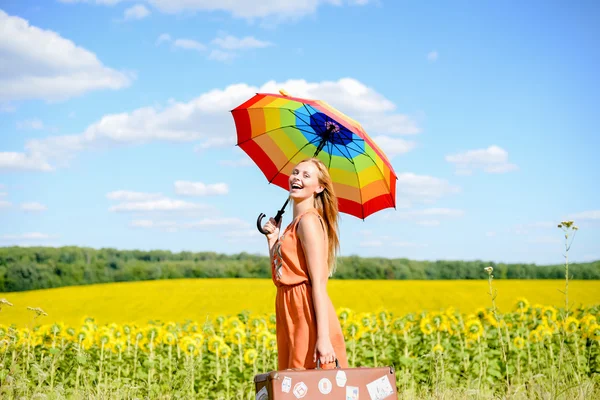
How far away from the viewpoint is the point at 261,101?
4.16 m

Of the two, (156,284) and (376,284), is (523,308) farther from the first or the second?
(156,284)

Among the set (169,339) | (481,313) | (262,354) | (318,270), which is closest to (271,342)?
(262,354)

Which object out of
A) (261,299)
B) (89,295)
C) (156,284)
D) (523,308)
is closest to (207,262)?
(156,284)

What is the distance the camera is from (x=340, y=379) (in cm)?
279

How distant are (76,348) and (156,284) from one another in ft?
48.9

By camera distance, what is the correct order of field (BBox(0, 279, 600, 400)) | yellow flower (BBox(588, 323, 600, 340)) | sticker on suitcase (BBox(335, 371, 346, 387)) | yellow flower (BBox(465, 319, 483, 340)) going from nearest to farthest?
sticker on suitcase (BBox(335, 371, 346, 387)) → field (BBox(0, 279, 600, 400)) → yellow flower (BBox(588, 323, 600, 340)) → yellow flower (BBox(465, 319, 483, 340))

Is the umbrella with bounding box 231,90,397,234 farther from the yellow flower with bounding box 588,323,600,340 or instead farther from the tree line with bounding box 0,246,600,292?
the tree line with bounding box 0,246,600,292

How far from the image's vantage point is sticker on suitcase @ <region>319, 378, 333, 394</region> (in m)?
2.75

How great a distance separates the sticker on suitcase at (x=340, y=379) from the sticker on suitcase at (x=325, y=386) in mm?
44

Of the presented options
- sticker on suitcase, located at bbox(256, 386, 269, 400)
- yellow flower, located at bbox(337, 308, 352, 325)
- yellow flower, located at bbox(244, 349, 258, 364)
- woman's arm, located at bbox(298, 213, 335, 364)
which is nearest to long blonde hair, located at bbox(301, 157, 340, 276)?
woman's arm, located at bbox(298, 213, 335, 364)

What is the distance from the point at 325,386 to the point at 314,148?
1765 millimetres

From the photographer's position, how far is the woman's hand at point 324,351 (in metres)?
3.01

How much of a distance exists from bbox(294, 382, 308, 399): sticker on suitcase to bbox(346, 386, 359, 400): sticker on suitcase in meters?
0.21

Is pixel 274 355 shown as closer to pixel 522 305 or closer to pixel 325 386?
pixel 522 305
